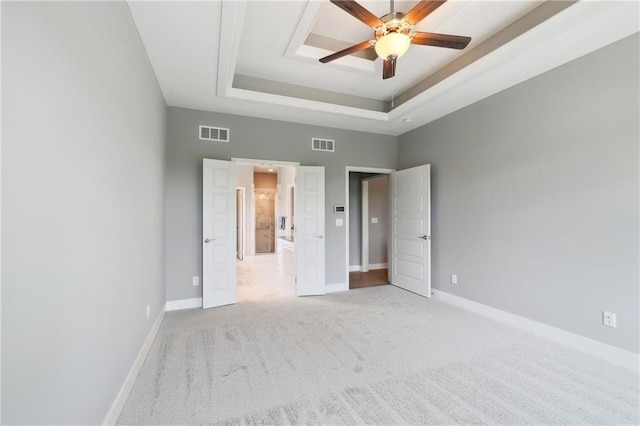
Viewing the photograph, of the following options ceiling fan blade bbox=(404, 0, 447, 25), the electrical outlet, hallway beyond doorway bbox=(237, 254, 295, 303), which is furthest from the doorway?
the electrical outlet

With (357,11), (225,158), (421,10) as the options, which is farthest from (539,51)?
(225,158)

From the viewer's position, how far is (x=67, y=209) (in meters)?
1.18

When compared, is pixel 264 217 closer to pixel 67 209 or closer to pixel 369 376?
pixel 369 376

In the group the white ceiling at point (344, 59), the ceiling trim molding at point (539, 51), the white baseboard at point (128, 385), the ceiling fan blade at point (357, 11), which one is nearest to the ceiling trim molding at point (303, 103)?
the white ceiling at point (344, 59)

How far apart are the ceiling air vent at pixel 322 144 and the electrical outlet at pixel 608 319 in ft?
12.7

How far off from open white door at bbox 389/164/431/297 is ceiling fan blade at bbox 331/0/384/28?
252 centimetres

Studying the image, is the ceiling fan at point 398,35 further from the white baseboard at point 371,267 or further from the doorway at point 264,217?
the white baseboard at point 371,267

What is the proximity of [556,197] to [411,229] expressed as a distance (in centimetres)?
203

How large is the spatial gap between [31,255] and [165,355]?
2030mm

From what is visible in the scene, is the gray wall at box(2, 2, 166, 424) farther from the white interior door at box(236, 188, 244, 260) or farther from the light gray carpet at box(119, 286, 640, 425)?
the white interior door at box(236, 188, 244, 260)

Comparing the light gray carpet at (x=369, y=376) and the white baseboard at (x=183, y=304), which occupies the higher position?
the white baseboard at (x=183, y=304)

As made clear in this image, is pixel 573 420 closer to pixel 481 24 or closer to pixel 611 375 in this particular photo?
pixel 611 375

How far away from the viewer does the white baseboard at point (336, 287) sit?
466 cm

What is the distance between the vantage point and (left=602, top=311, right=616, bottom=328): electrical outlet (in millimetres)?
2439
